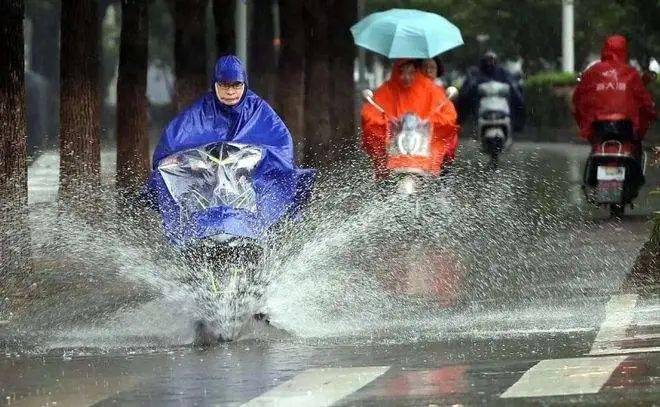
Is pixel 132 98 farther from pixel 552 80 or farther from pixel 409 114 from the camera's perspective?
pixel 552 80

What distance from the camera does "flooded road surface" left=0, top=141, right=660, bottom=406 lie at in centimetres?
910

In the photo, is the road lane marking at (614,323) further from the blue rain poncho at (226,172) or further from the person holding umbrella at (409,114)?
the person holding umbrella at (409,114)

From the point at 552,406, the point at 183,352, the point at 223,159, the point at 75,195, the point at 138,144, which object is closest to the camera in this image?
the point at 552,406

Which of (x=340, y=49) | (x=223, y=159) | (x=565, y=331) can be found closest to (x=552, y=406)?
(x=565, y=331)

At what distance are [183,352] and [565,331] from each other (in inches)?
85.6

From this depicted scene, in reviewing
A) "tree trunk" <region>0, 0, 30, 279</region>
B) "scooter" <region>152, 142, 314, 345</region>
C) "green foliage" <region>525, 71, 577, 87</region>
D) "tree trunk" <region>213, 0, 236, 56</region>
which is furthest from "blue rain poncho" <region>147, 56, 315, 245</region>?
"green foliage" <region>525, 71, 577, 87</region>

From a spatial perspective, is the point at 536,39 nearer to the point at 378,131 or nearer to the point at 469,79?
the point at 469,79

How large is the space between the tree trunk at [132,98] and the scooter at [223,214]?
22.3ft

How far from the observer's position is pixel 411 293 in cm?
1355

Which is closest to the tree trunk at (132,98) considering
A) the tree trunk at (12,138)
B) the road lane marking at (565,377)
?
the tree trunk at (12,138)

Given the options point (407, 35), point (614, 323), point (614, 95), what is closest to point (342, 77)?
point (407, 35)

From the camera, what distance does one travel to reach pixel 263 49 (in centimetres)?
3409

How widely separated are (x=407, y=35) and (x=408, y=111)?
2.27 meters

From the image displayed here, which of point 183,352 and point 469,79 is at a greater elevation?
point 469,79
